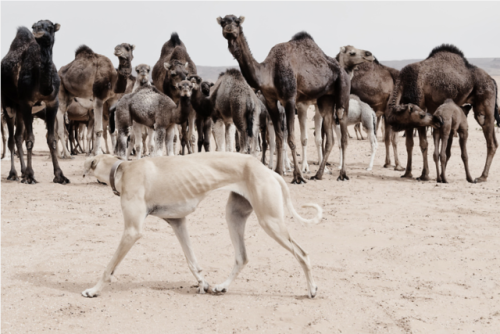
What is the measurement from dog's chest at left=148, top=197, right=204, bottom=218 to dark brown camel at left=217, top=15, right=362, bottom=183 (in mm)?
5696

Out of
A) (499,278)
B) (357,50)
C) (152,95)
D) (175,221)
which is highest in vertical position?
(357,50)

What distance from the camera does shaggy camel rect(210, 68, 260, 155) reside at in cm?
1084

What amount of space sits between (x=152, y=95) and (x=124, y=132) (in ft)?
2.98

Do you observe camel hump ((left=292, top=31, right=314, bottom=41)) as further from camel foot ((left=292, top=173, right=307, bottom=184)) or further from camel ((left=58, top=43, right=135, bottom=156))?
camel ((left=58, top=43, right=135, bottom=156))

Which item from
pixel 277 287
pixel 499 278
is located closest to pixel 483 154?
pixel 499 278

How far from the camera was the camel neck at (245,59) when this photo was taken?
10258 millimetres

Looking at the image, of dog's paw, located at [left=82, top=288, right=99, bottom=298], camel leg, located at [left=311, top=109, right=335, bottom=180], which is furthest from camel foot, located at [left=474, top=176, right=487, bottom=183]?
dog's paw, located at [left=82, top=288, right=99, bottom=298]

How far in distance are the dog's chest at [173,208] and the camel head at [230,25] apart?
5.69 metres

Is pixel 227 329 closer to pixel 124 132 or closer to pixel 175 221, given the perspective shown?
pixel 175 221

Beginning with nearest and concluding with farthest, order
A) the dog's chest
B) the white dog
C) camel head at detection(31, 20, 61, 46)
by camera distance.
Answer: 1. the white dog
2. the dog's chest
3. camel head at detection(31, 20, 61, 46)

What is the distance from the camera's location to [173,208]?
487 centimetres

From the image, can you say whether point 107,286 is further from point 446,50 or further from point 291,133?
point 446,50

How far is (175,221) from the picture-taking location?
5176 mm

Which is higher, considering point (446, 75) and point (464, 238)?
point (446, 75)
